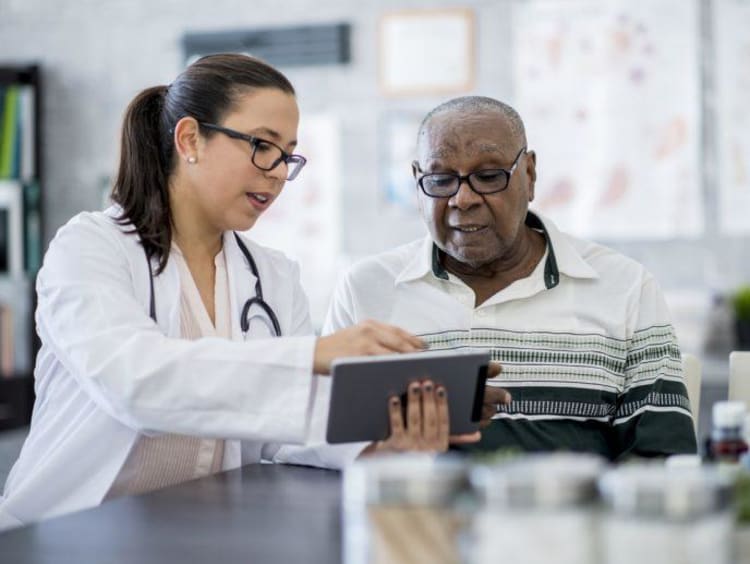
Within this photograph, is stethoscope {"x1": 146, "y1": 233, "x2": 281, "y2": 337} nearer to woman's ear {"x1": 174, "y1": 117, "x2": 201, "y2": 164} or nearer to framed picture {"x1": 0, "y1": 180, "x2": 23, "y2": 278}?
woman's ear {"x1": 174, "y1": 117, "x2": 201, "y2": 164}

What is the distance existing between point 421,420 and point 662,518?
2.92 feet

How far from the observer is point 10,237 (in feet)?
15.5

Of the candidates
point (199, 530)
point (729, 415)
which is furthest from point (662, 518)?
point (199, 530)

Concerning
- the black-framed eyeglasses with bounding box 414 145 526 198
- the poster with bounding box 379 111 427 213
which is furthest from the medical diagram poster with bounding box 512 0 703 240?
the black-framed eyeglasses with bounding box 414 145 526 198

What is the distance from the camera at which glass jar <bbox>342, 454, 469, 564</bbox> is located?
81 cm

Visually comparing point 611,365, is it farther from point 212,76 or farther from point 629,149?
point 629,149

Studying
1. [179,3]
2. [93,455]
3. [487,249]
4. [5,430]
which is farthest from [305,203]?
[93,455]

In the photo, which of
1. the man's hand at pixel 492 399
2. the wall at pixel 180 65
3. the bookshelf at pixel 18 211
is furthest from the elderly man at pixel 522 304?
the bookshelf at pixel 18 211

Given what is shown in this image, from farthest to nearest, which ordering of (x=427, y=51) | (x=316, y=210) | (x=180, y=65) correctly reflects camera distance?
1. (x=180, y=65)
2. (x=316, y=210)
3. (x=427, y=51)

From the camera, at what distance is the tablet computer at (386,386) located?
1.50 m

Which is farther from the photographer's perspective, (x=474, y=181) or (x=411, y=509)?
(x=474, y=181)

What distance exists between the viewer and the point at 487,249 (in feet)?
7.13

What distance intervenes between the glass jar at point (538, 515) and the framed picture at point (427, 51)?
3.57 metres

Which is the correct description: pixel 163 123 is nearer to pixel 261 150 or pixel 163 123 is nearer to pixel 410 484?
pixel 261 150
